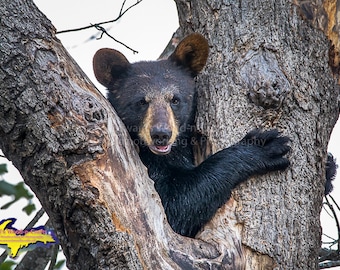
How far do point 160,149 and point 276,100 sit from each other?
1143 millimetres

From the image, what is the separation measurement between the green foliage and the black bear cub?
1193 millimetres

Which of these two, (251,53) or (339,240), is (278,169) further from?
(339,240)

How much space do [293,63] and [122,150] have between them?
212 centimetres

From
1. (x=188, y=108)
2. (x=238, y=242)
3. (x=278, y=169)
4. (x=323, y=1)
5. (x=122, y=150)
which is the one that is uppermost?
(x=323, y=1)

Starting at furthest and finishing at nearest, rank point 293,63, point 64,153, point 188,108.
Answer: point 188,108 → point 293,63 → point 64,153

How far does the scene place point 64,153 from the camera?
3.98m

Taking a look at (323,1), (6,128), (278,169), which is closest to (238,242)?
(278,169)

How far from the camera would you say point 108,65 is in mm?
6418

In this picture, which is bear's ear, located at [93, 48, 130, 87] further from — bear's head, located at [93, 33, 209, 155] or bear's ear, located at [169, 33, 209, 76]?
bear's ear, located at [169, 33, 209, 76]

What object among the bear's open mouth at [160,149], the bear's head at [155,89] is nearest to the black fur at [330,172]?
the bear's head at [155,89]

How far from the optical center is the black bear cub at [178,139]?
218 inches

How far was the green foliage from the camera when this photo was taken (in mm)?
5820

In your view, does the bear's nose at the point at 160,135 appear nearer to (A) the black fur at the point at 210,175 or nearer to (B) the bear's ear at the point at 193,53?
(A) the black fur at the point at 210,175

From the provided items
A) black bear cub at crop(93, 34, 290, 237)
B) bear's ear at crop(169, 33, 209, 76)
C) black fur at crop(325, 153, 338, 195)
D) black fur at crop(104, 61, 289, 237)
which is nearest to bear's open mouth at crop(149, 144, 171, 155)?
black bear cub at crop(93, 34, 290, 237)
